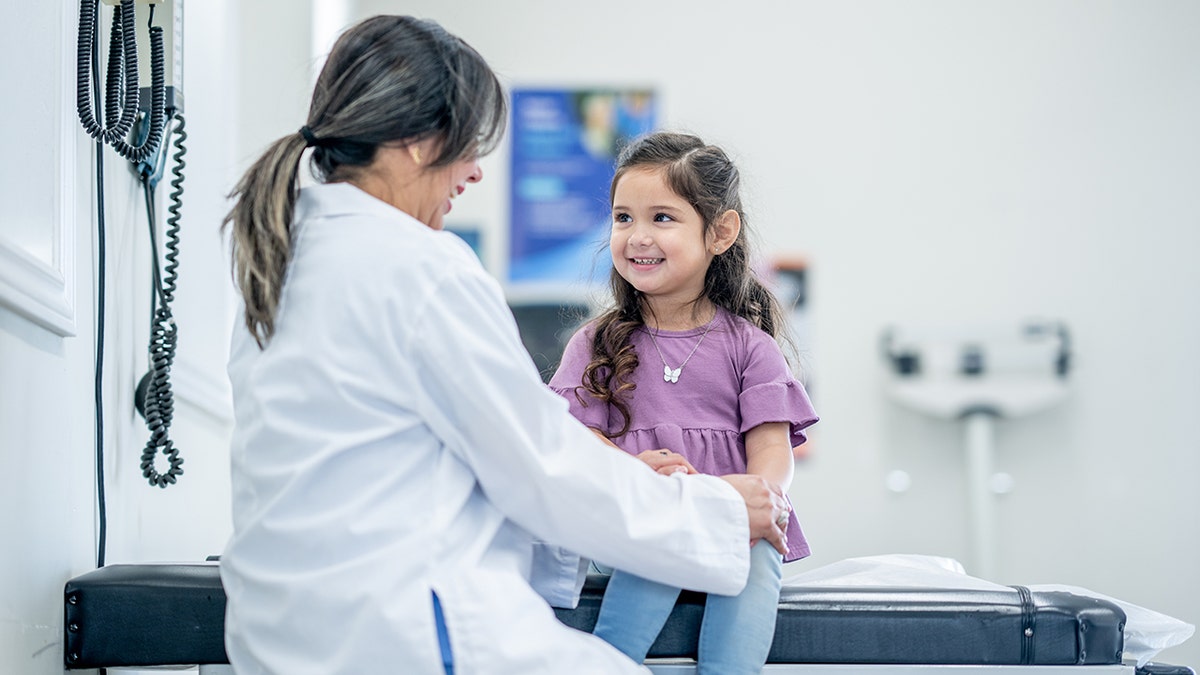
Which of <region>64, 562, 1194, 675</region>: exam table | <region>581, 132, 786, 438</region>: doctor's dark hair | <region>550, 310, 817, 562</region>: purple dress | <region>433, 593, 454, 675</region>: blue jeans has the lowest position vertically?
<region>64, 562, 1194, 675</region>: exam table

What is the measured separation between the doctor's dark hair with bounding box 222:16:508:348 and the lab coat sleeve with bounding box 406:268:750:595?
165 mm

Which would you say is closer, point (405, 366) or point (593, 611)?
point (405, 366)

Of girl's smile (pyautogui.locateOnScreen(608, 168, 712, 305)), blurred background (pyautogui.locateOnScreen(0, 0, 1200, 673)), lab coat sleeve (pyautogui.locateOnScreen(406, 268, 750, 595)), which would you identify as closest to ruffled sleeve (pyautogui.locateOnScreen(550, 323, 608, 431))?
girl's smile (pyautogui.locateOnScreen(608, 168, 712, 305))

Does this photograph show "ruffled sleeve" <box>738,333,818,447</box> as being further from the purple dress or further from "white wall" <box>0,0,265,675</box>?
"white wall" <box>0,0,265,675</box>

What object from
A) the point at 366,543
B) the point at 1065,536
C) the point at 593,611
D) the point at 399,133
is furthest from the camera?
the point at 1065,536

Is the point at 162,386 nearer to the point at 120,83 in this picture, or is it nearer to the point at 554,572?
the point at 120,83

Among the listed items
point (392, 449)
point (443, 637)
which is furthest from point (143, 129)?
point (443, 637)

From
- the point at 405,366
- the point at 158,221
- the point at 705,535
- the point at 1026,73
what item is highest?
the point at 1026,73

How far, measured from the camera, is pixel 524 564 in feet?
4.13

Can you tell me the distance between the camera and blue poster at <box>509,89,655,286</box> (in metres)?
4.26

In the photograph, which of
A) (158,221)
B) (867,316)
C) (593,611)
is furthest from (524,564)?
(867,316)

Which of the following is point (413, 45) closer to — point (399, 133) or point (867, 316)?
point (399, 133)

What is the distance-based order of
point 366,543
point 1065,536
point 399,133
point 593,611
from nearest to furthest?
point 366,543 → point 399,133 → point 593,611 → point 1065,536

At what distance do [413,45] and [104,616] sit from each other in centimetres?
74
